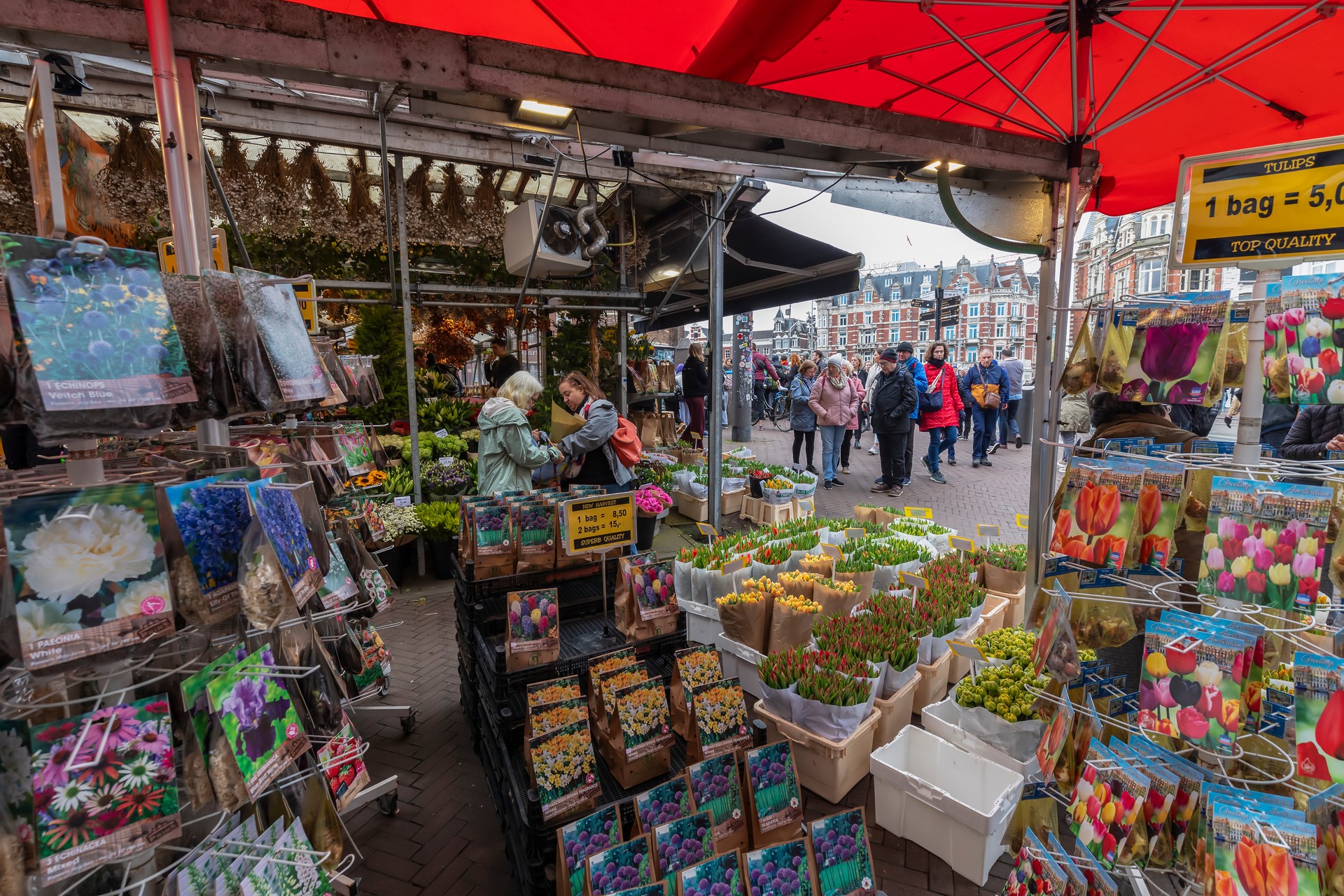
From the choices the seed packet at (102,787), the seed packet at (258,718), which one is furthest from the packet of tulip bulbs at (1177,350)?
the seed packet at (102,787)

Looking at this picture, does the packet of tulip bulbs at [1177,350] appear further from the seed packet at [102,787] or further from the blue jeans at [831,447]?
the blue jeans at [831,447]

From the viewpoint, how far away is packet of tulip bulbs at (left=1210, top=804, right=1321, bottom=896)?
116 cm

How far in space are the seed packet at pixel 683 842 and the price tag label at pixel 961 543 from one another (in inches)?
127

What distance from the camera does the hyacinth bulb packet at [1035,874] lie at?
1.50 m

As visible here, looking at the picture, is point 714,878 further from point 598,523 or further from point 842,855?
point 598,523

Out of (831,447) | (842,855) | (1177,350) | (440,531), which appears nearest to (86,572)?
(842,855)

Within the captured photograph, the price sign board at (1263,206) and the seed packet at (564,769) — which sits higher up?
the price sign board at (1263,206)

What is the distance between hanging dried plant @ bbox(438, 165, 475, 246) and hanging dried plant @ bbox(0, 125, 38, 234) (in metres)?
3.08

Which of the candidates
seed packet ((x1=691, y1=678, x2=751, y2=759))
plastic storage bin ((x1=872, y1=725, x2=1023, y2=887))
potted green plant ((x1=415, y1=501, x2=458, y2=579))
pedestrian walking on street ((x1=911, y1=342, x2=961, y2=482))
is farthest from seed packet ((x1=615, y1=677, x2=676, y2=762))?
pedestrian walking on street ((x1=911, y1=342, x2=961, y2=482))

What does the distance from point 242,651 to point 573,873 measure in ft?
3.79

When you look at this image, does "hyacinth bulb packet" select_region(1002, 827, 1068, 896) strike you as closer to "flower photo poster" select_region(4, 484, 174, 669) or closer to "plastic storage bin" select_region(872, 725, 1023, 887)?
"plastic storage bin" select_region(872, 725, 1023, 887)

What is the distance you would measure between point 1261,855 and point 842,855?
1.10 meters

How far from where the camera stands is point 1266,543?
1.42m

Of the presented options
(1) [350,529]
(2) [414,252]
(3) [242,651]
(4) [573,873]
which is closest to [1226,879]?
(4) [573,873]
